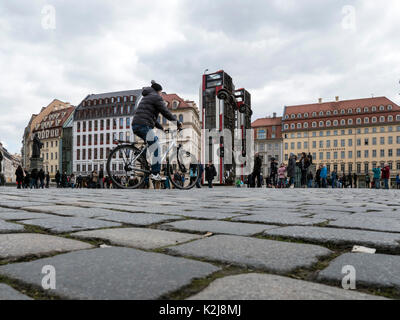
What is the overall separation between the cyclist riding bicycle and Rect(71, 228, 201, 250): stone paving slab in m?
5.68

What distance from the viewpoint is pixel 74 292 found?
98 centimetres

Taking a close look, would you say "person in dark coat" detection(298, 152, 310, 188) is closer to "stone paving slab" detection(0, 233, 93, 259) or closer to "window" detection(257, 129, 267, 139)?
"stone paving slab" detection(0, 233, 93, 259)

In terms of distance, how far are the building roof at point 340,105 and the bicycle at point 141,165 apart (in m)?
75.0

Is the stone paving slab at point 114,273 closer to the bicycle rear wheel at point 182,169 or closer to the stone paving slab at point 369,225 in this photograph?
the stone paving slab at point 369,225

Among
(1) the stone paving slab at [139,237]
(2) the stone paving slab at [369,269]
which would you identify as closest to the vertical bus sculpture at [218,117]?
(1) the stone paving slab at [139,237]

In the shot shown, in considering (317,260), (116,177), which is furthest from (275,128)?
(317,260)

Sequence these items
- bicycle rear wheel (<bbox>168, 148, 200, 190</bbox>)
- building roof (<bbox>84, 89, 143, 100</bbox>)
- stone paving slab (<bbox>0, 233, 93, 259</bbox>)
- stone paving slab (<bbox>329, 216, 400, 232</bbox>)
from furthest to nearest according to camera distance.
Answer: building roof (<bbox>84, 89, 143, 100</bbox>), bicycle rear wheel (<bbox>168, 148, 200, 190</bbox>), stone paving slab (<bbox>329, 216, 400, 232</bbox>), stone paving slab (<bbox>0, 233, 93, 259</bbox>)

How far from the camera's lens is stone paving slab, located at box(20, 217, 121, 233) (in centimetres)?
221

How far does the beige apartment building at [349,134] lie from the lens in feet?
238

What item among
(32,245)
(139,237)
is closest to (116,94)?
(139,237)

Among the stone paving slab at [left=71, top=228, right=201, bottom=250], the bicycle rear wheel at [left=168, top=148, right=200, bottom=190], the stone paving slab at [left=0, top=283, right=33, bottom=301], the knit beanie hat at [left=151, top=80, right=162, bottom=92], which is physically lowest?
the stone paving slab at [left=71, top=228, right=201, bottom=250]

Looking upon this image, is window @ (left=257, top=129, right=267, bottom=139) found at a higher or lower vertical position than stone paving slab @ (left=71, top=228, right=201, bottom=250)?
higher

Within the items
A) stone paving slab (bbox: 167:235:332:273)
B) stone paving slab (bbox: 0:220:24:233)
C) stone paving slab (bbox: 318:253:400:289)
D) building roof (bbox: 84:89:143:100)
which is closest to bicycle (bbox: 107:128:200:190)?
stone paving slab (bbox: 0:220:24:233)

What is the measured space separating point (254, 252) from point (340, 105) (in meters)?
83.8
